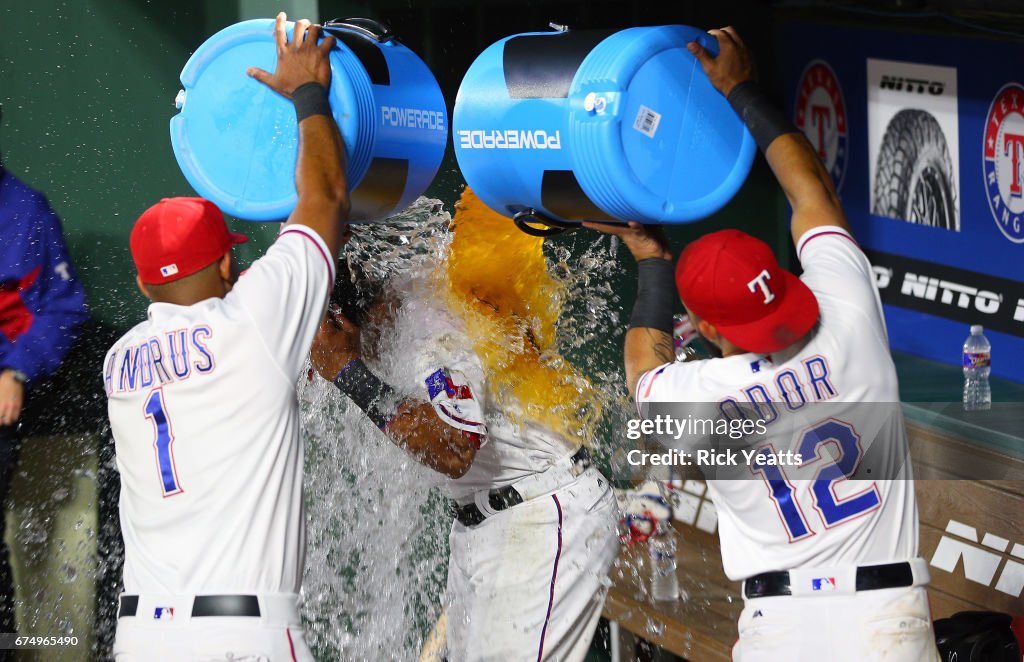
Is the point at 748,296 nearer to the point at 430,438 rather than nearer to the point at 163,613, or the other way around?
the point at 430,438

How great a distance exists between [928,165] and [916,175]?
10 centimetres

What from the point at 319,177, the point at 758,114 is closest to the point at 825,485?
the point at 758,114

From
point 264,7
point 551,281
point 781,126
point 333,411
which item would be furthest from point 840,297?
point 264,7

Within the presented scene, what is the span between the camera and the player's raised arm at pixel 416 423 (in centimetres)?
338

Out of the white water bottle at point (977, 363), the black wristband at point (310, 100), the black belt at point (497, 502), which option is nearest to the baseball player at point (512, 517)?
the black belt at point (497, 502)

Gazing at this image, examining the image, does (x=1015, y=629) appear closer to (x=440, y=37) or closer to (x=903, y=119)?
(x=903, y=119)

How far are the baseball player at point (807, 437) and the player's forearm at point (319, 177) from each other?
2.72 feet

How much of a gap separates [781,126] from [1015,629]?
178 cm

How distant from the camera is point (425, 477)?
14.1ft

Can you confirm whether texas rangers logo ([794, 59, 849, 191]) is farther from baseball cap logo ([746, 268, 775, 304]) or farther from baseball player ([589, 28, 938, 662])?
baseball cap logo ([746, 268, 775, 304])

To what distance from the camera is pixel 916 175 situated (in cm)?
553

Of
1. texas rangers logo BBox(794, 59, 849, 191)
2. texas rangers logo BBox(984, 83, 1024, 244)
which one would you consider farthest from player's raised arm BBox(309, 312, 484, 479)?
texas rangers logo BBox(794, 59, 849, 191)

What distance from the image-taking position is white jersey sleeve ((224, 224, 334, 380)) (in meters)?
2.83

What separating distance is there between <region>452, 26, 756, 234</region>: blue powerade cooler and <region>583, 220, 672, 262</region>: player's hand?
0.21 feet
